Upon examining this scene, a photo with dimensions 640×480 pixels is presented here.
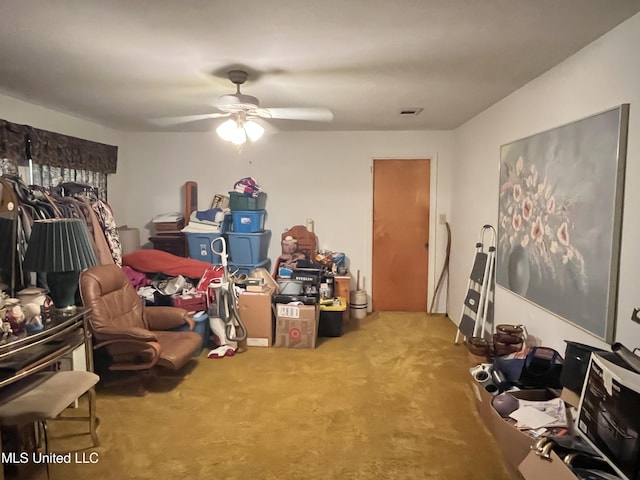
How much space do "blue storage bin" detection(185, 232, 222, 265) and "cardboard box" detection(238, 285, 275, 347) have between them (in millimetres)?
871

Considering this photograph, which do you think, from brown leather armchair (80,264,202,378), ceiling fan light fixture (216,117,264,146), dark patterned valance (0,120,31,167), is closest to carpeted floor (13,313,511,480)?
brown leather armchair (80,264,202,378)

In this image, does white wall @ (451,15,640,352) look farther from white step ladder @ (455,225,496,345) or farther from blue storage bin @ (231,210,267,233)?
blue storage bin @ (231,210,267,233)

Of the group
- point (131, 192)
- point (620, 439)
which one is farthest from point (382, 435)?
point (131, 192)

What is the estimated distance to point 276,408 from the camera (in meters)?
2.96

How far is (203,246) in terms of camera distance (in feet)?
15.9

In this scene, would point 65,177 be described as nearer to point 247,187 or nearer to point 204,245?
point 204,245

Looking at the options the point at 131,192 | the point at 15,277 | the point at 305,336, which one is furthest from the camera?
the point at 131,192

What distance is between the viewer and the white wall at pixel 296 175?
518 cm

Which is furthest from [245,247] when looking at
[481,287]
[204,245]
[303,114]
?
[481,287]

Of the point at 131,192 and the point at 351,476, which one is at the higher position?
the point at 131,192

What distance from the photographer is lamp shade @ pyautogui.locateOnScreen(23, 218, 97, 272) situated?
8.36ft

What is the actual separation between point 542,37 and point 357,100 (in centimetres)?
159

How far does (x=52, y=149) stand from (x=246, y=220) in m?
2.02

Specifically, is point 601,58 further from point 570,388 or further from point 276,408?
point 276,408
